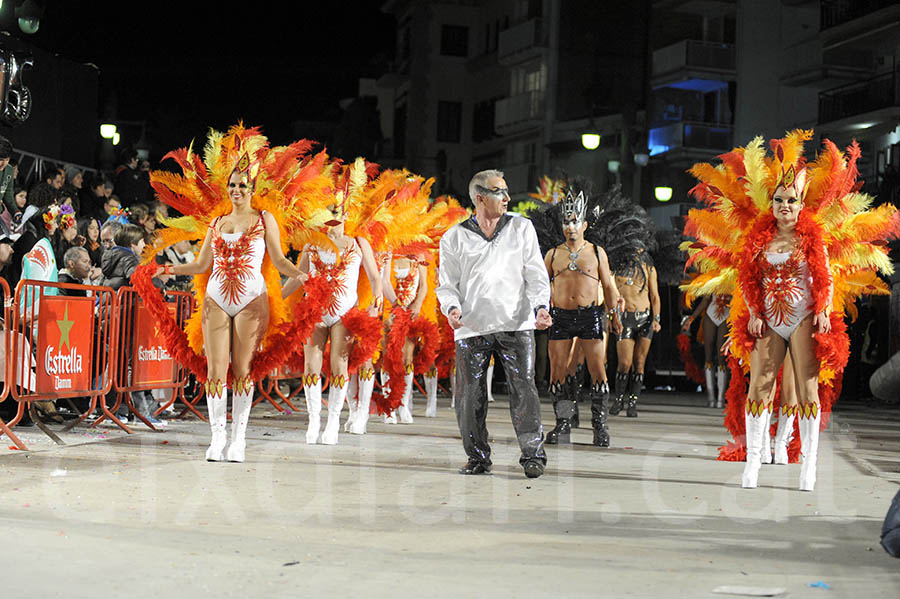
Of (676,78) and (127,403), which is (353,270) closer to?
(127,403)

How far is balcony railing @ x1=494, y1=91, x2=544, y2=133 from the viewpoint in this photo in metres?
49.2

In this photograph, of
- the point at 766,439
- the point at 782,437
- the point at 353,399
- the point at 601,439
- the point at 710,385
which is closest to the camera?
the point at 766,439

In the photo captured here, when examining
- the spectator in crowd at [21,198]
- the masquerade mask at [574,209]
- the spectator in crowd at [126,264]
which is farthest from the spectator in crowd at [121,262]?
the masquerade mask at [574,209]

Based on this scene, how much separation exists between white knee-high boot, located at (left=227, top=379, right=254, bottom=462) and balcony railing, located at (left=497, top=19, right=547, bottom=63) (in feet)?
133

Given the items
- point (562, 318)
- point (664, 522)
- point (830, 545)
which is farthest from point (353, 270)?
point (830, 545)

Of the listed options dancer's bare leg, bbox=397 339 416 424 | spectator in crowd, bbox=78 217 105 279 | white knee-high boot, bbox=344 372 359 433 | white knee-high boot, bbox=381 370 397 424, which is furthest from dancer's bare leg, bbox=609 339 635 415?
spectator in crowd, bbox=78 217 105 279

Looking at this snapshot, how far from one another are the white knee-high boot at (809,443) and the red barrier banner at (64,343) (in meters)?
5.91

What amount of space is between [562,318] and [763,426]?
3.15 m

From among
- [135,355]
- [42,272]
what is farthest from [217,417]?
[42,272]

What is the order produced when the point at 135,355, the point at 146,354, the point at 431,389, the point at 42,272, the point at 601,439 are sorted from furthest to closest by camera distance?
the point at 431,389
the point at 146,354
the point at 135,355
the point at 42,272
the point at 601,439

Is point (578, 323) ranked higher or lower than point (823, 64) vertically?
lower

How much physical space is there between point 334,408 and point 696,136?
115ft

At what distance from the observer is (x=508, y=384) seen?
368 inches

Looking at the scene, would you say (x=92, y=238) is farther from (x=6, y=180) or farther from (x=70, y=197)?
(x=70, y=197)
